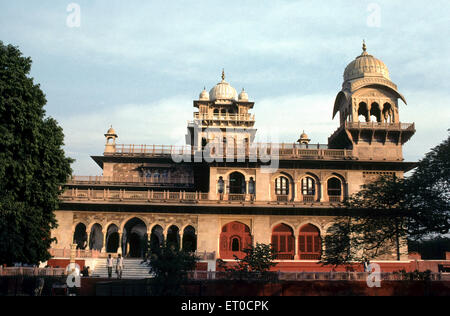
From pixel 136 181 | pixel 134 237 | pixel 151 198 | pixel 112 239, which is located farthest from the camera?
pixel 136 181

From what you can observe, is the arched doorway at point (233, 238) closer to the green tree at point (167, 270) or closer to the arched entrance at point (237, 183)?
the arched entrance at point (237, 183)

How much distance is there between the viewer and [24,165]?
70.7 ft

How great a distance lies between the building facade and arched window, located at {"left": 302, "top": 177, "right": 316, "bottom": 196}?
0.09 metres

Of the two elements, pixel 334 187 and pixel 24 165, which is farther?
pixel 334 187

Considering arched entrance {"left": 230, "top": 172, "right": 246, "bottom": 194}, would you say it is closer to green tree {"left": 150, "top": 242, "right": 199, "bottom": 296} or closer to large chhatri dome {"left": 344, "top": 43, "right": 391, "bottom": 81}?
large chhatri dome {"left": 344, "top": 43, "right": 391, "bottom": 81}

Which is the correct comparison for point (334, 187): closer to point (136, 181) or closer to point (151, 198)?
→ point (151, 198)

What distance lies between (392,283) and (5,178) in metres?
20.9

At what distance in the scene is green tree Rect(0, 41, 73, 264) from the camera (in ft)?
68.4

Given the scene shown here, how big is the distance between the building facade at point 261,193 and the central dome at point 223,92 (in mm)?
18000

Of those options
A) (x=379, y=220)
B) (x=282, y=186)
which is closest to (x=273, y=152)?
(x=282, y=186)

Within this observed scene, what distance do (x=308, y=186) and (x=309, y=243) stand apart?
470 cm

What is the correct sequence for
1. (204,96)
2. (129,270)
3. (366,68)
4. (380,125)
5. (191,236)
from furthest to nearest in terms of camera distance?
(204,96) < (366,68) < (191,236) < (380,125) < (129,270)

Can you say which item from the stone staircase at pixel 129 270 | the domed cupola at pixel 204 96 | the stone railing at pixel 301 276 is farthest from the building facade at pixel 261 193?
the domed cupola at pixel 204 96
